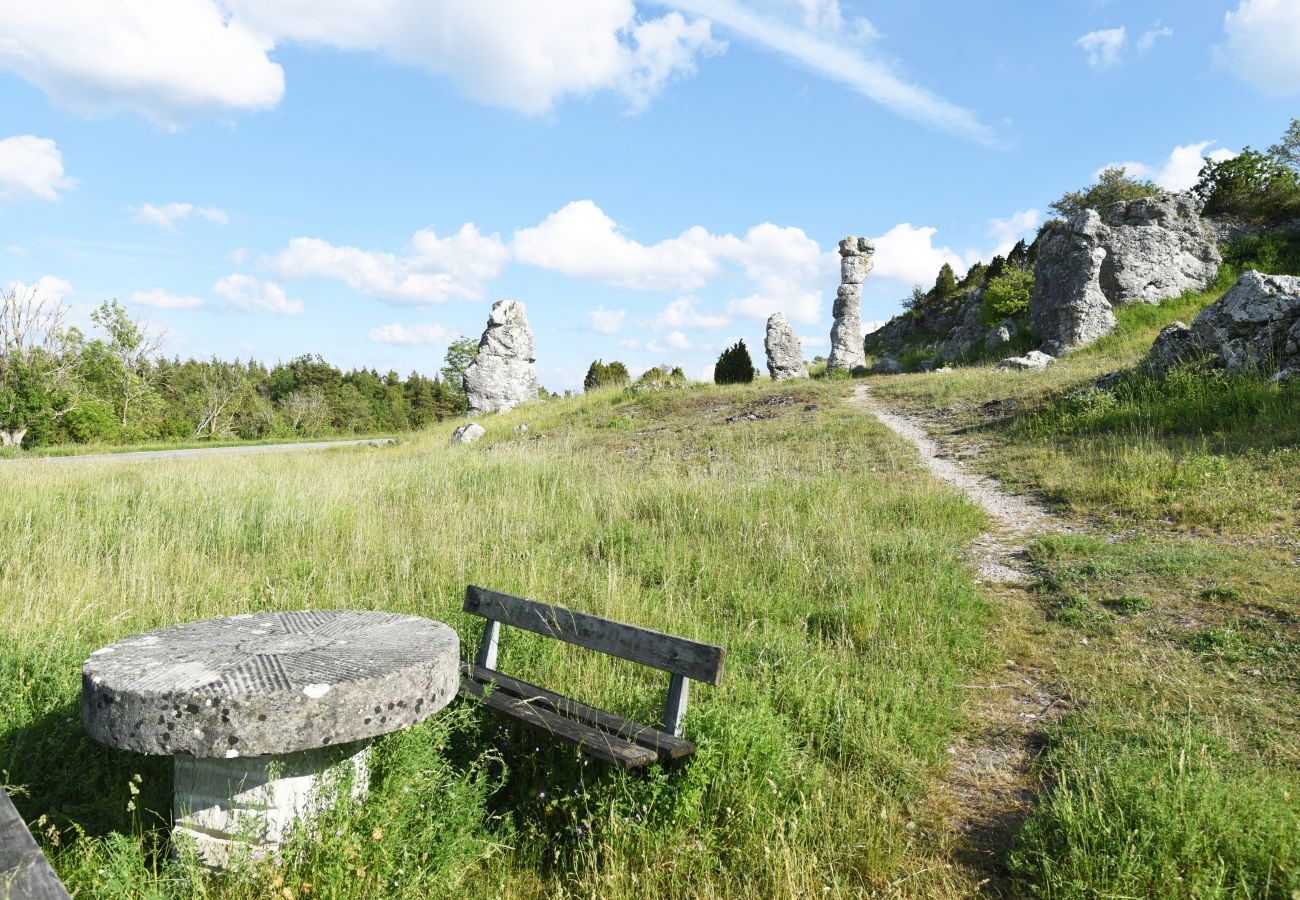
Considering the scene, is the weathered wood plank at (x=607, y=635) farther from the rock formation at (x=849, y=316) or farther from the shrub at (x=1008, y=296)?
the rock formation at (x=849, y=316)

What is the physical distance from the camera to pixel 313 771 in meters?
3.25

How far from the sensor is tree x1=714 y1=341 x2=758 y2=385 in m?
32.0

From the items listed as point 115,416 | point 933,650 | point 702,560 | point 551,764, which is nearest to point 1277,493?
point 933,650

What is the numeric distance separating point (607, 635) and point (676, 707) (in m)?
0.59

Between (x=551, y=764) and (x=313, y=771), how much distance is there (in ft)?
3.84

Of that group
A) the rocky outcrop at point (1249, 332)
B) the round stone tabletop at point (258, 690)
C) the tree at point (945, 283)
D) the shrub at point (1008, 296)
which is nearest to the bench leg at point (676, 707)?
the round stone tabletop at point (258, 690)

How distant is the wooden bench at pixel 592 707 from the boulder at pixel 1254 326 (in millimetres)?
12260

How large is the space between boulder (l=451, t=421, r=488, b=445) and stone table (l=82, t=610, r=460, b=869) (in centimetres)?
1880

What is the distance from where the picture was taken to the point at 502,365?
29.1 meters

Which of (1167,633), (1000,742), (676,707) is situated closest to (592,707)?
(676,707)

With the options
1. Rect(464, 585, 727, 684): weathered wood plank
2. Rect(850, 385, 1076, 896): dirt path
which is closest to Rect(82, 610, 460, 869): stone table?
Rect(464, 585, 727, 684): weathered wood plank

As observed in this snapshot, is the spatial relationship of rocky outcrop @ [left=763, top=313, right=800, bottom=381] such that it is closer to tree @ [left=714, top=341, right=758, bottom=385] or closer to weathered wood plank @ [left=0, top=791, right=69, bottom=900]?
tree @ [left=714, top=341, right=758, bottom=385]

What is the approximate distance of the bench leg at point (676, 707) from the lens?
3764 mm

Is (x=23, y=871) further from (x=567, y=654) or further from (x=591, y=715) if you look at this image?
(x=567, y=654)
